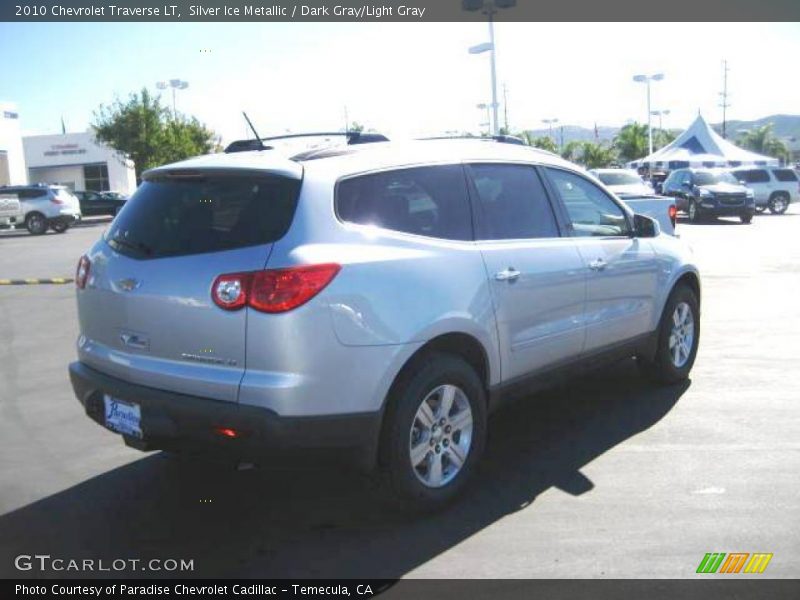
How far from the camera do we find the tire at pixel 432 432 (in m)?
3.82

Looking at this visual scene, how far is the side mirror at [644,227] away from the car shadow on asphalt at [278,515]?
146 cm

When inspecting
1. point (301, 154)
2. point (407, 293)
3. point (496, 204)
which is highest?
point (301, 154)

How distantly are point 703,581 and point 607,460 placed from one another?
4.70 ft

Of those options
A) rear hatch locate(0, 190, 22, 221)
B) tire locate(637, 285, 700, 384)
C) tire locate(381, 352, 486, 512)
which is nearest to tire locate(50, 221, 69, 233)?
rear hatch locate(0, 190, 22, 221)

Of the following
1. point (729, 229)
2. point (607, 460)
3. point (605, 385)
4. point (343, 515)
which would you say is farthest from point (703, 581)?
point (729, 229)

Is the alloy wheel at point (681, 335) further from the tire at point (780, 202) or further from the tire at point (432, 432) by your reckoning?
the tire at point (780, 202)

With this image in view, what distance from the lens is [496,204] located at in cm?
468

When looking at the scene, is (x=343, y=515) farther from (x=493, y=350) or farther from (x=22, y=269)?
(x=22, y=269)

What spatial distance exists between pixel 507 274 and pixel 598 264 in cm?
109

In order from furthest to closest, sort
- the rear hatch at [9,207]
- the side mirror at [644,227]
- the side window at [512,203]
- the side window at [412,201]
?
the rear hatch at [9,207] < the side mirror at [644,227] < the side window at [512,203] < the side window at [412,201]

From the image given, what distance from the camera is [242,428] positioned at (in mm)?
3441

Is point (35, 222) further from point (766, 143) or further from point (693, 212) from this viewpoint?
point (766, 143)

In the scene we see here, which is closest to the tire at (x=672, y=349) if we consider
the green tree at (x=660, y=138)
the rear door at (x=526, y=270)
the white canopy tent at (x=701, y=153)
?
the rear door at (x=526, y=270)

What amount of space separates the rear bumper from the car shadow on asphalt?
0.18 m
